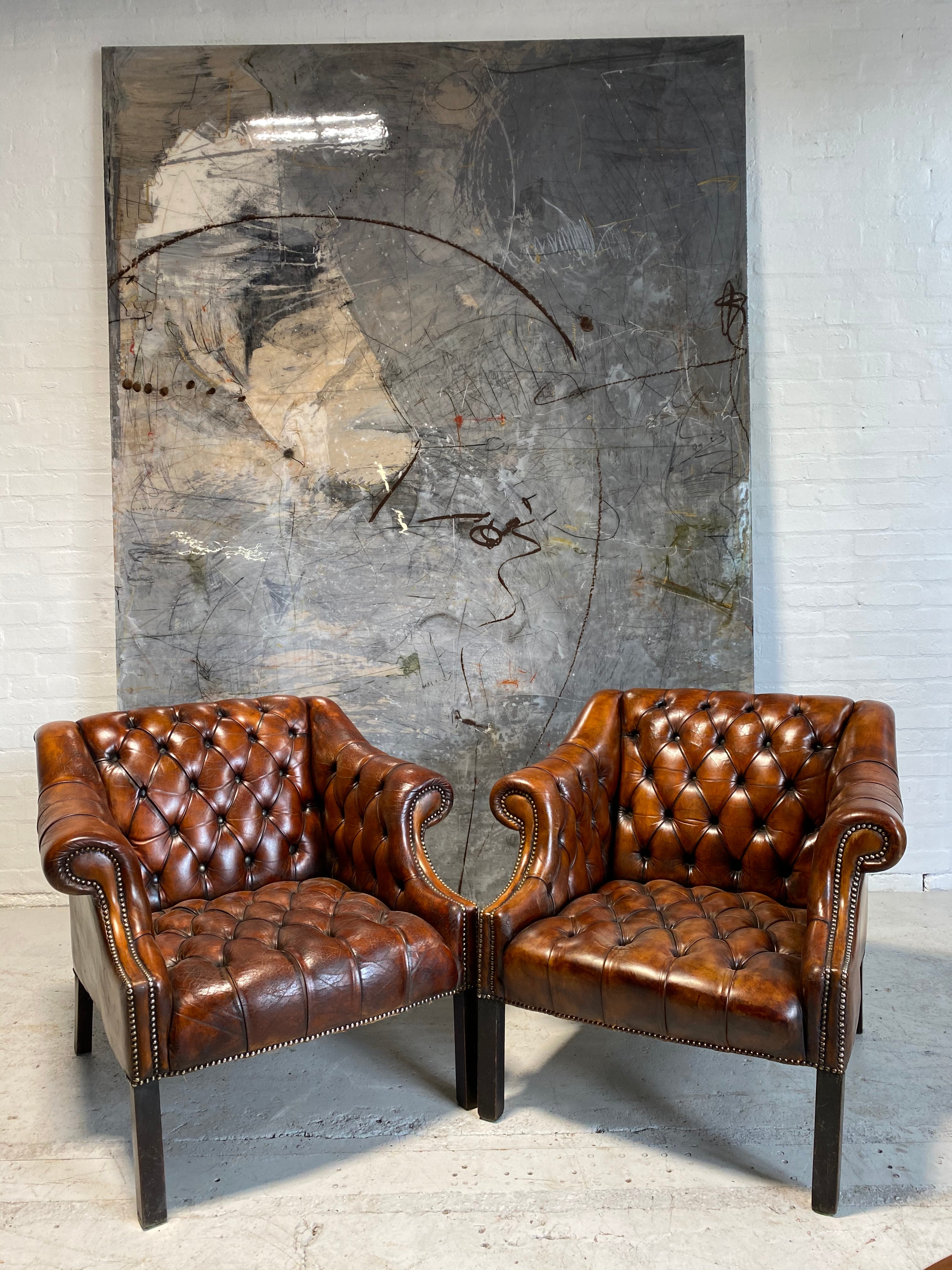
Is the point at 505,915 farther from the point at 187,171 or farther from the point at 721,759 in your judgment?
the point at 187,171

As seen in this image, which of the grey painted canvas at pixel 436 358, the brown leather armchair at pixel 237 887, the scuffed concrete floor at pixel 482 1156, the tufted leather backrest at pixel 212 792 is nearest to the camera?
the scuffed concrete floor at pixel 482 1156

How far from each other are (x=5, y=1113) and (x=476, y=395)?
92.8 inches

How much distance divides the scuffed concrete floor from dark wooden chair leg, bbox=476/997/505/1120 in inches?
1.8

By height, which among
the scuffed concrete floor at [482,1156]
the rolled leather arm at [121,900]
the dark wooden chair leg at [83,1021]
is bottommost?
the scuffed concrete floor at [482,1156]

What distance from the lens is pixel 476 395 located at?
323cm

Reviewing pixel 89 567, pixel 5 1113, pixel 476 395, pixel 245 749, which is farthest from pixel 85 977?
pixel 476 395

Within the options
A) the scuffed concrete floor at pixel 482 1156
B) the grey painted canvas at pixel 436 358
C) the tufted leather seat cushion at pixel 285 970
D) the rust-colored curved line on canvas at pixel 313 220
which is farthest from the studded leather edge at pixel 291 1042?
the rust-colored curved line on canvas at pixel 313 220

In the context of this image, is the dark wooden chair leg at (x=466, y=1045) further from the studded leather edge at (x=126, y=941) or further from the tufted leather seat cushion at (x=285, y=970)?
the studded leather edge at (x=126, y=941)

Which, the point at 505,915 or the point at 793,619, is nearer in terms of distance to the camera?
the point at 505,915

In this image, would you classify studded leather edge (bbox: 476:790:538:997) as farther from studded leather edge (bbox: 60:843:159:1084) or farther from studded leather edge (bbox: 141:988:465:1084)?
studded leather edge (bbox: 60:843:159:1084)

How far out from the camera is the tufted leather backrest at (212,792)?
7.91ft

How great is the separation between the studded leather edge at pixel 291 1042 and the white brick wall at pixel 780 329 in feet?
5.85

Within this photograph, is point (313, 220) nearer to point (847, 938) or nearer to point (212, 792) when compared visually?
point (212, 792)

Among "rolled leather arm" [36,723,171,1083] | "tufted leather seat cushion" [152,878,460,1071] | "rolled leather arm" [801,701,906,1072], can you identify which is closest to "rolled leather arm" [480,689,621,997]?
"tufted leather seat cushion" [152,878,460,1071]
